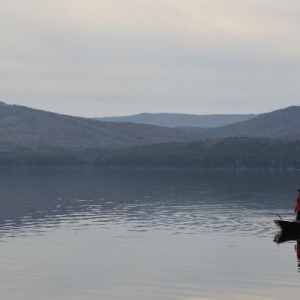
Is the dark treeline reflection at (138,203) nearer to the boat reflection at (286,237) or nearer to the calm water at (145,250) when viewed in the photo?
the calm water at (145,250)

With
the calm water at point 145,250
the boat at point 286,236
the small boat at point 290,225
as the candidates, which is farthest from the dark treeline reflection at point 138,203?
the boat at point 286,236

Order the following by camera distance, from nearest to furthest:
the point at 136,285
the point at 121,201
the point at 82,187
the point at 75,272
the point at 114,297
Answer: the point at 114,297, the point at 136,285, the point at 75,272, the point at 121,201, the point at 82,187

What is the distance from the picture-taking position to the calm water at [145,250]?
4169 centimetres

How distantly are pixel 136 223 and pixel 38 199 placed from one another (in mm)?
29935

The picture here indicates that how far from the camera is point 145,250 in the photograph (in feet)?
178

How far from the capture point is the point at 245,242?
57844 mm

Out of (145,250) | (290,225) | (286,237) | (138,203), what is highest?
(138,203)

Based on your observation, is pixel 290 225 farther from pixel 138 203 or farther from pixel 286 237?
pixel 138 203

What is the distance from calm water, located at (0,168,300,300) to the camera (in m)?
41.7

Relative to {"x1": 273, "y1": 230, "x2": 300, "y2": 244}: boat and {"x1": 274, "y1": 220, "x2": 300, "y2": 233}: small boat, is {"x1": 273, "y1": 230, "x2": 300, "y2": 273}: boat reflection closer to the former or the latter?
{"x1": 273, "y1": 230, "x2": 300, "y2": 244}: boat

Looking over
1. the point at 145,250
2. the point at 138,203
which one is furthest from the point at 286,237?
the point at 138,203

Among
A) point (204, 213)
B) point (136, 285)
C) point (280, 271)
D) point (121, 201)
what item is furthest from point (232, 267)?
point (121, 201)

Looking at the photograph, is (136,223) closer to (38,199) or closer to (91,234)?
(91,234)

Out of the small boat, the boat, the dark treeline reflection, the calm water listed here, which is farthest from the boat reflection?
the dark treeline reflection
